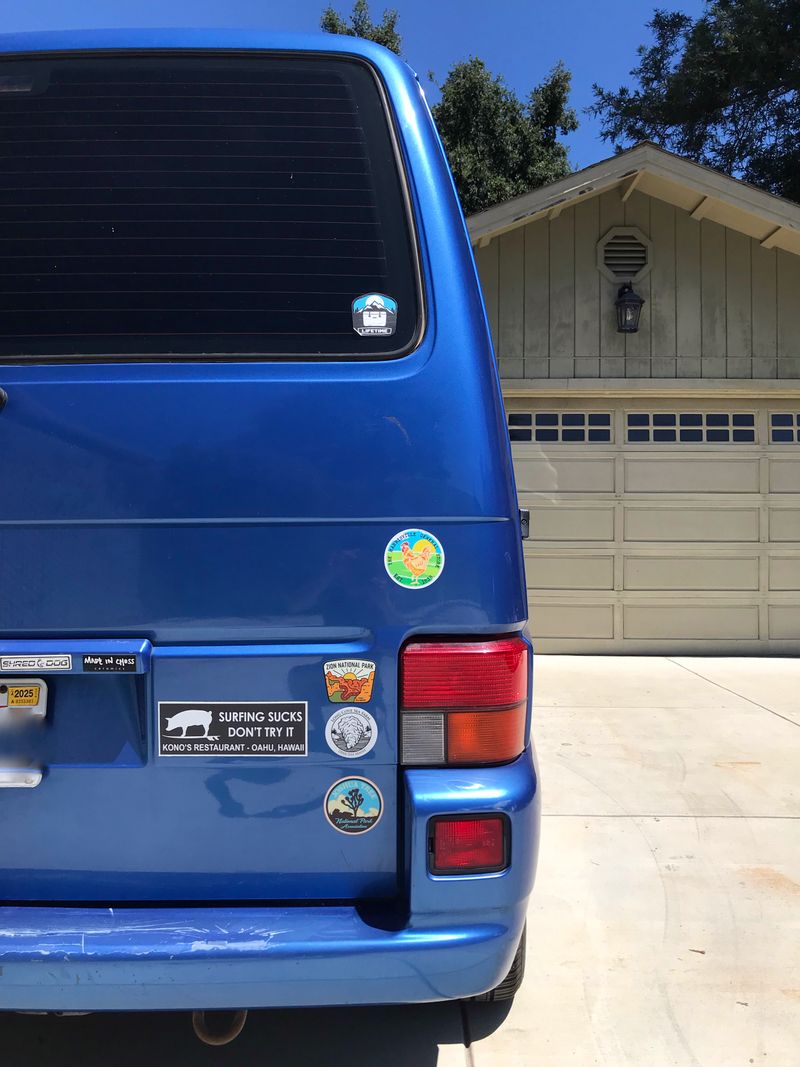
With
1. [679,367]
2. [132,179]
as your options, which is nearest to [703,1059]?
[132,179]

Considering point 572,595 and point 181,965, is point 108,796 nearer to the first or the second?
point 181,965

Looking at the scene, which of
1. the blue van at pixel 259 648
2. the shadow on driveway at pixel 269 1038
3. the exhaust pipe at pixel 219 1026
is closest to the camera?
the blue van at pixel 259 648

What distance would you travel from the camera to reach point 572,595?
7453mm

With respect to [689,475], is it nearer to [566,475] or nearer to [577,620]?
[566,475]

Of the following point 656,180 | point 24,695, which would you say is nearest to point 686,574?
point 656,180

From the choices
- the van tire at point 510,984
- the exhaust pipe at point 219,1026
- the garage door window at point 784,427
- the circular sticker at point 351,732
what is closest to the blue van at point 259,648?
the circular sticker at point 351,732

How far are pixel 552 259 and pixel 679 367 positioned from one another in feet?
4.95

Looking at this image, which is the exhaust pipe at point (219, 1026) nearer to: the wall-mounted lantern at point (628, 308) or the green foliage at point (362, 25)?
the wall-mounted lantern at point (628, 308)

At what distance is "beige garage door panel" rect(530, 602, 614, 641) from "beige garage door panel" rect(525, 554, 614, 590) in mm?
183

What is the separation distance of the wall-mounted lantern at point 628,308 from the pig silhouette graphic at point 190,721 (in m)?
6.53

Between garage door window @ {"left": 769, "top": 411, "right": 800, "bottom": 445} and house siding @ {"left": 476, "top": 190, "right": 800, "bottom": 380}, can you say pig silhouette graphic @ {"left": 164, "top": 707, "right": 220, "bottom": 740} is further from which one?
garage door window @ {"left": 769, "top": 411, "right": 800, "bottom": 445}

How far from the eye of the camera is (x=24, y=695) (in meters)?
1.66

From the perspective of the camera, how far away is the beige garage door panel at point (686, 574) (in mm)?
7430

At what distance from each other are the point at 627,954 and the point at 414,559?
1833 millimetres
